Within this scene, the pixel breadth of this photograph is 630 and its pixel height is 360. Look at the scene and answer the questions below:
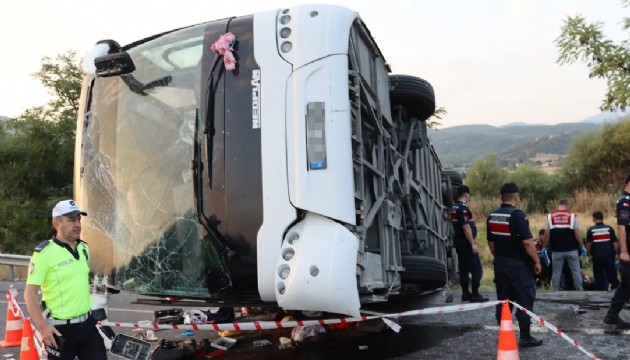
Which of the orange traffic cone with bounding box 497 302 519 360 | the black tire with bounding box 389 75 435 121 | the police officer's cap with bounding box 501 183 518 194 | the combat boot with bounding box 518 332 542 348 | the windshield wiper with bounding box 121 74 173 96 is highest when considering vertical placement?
the black tire with bounding box 389 75 435 121

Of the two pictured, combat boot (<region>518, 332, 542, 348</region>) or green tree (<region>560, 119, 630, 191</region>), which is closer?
combat boot (<region>518, 332, 542, 348</region>)

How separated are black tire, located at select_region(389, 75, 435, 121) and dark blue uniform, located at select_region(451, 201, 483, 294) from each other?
2.12 m

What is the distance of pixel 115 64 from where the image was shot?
371 centimetres

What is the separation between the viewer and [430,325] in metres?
5.82

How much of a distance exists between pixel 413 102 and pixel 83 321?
3.22 meters

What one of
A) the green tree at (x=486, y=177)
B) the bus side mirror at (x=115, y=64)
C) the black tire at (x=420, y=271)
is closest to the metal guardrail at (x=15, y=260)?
the bus side mirror at (x=115, y=64)

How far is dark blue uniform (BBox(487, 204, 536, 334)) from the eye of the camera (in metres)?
4.74

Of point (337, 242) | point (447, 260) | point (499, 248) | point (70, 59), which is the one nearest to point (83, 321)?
point (337, 242)

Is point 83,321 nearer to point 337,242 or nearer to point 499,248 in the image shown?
point 337,242

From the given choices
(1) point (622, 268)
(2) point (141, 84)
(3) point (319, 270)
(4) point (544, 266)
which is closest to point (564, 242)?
(4) point (544, 266)

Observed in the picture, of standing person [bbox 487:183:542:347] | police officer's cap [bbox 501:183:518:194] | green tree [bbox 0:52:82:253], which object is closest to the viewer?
standing person [bbox 487:183:542:347]

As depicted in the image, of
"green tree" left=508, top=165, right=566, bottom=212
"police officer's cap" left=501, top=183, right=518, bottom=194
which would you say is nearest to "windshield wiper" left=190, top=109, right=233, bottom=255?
"police officer's cap" left=501, top=183, right=518, bottom=194

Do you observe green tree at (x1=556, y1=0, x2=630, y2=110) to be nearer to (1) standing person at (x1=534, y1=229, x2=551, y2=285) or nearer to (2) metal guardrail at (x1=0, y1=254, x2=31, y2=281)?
(1) standing person at (x1=534, y1=229, x2=551, y2=285)

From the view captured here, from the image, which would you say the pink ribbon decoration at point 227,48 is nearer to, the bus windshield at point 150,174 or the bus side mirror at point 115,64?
the bus windshield at point 150,174
